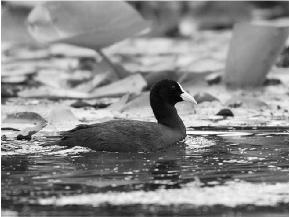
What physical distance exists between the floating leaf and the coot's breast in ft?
9.50

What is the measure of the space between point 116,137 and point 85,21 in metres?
3.33

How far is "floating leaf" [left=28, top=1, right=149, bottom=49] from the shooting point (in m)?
11.3

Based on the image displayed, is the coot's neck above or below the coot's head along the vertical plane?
below

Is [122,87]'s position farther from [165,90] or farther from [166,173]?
[166,173]

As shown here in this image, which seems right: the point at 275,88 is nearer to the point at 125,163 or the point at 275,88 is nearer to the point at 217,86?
the point at 217,86

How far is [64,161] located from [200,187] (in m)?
1.54

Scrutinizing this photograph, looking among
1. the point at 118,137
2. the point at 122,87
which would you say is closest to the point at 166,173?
the point at 118,137

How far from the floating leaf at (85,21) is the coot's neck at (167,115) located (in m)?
2.20

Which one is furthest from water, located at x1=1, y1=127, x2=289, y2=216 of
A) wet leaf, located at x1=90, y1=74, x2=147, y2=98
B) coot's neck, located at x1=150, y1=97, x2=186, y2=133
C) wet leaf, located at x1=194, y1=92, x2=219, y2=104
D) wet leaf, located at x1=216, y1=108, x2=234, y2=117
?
wet leaf, located at x1=90, y1=74, x2=147, y2=98

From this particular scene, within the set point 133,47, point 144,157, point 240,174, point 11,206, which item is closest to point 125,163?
point 144,157

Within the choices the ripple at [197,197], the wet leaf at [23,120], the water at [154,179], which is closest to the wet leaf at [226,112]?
the water at [154,179]

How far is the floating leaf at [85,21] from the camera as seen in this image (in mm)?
11266

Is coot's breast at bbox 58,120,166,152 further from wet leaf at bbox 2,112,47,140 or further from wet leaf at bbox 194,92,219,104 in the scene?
wet leaf at bbox 194,92,219,104

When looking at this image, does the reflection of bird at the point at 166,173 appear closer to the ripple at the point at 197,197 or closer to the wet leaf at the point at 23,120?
the ripple at the point at 197,197
